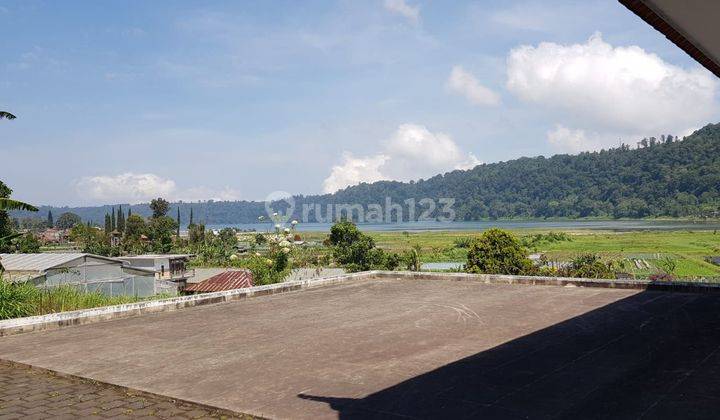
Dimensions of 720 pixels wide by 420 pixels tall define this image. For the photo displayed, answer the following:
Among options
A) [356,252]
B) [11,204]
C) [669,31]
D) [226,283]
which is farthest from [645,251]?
[669,31]

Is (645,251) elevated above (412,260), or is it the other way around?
(412,260)

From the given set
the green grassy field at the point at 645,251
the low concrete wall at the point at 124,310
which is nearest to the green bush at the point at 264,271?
the low concrete wall at the point at 124,310

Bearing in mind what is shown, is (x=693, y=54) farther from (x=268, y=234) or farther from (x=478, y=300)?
(x=268, y=234)

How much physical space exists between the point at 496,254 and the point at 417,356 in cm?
2208

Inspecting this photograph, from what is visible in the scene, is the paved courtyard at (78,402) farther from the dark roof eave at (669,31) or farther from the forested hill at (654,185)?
the forested hill at (654,185)

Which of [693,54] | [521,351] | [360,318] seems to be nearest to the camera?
[693,54]

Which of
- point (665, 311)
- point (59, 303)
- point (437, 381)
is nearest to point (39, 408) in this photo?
point (437, 381)

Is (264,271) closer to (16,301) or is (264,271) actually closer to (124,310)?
(124,310)

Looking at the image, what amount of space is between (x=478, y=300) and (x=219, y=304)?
15.5ft

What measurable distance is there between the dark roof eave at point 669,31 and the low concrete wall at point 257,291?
7.71 metres

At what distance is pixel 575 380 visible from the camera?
484 centimetres

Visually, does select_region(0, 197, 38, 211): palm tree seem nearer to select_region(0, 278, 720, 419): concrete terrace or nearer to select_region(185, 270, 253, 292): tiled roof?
select_region(0, 278, 720, 419): concrete terrace

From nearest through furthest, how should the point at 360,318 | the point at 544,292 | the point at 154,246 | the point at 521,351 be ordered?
the point at 521,351, the point at 360,318, the point at 544,292, the point at 154,246

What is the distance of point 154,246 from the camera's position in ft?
221
